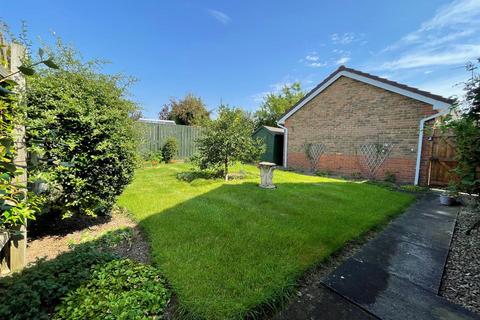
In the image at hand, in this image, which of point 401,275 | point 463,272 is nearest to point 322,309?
Result: point 401,275

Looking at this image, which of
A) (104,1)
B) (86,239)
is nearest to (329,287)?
(86,239)

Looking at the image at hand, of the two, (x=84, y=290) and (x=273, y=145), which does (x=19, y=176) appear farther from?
(x=273, y=145)

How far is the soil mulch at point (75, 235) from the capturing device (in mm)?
2891

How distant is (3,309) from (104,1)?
775 centimetres

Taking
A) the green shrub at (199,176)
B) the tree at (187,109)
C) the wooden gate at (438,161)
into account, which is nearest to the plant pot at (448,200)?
the wooden gate at (438,161)

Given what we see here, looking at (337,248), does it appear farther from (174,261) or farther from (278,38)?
(278,38)

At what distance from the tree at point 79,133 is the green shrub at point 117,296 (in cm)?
146

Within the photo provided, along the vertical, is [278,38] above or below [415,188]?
above

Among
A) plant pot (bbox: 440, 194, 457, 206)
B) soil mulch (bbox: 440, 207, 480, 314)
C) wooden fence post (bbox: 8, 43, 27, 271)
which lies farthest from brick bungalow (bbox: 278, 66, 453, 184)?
wooden fence post (bbox: 8, 43, 27, 271)

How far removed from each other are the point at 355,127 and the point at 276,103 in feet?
59.2

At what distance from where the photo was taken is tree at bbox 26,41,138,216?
2.75 meters

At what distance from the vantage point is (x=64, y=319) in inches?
67.4

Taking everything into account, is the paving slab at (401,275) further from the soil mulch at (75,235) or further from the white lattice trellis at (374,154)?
the white lattice trellis at (374,154)

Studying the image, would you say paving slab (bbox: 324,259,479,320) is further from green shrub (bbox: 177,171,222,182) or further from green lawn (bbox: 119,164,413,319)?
green shrub (bbox: 177,171,222,182)
